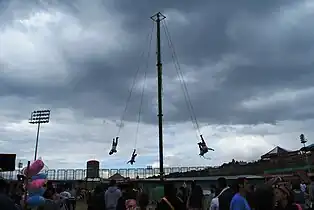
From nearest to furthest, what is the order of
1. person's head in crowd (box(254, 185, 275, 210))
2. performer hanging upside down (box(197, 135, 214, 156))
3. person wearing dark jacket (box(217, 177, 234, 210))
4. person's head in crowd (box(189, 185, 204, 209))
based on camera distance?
person's head in crowd (box(254, 185, 275, 210)), person wearing dark jacket (box(217, 177, 234, 210)), person's head in crowd (box(189, 185, 204, 209)), performer hanging upside down (box(197, 135, 214, 156))

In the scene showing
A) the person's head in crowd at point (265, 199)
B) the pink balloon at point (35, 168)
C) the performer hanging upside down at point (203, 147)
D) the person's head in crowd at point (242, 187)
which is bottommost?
the person's head in crowd at point (265, 199)

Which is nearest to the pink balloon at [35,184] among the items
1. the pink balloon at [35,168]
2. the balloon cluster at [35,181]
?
the balloon cluster at [35,181]

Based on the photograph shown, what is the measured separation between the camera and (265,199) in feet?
18.4

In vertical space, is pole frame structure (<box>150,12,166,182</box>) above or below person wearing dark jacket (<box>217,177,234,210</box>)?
above

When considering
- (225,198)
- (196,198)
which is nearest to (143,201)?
(225,198)

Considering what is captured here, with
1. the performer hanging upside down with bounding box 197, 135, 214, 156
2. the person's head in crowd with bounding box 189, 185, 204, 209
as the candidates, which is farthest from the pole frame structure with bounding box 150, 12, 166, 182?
the person's head in crowd with bounding box 189, 185, 204, 209

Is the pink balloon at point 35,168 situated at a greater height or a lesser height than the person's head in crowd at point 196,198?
greater

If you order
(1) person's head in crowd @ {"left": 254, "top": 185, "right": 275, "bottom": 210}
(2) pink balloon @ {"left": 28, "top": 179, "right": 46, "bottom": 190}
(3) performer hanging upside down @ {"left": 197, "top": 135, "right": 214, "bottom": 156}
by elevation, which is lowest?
(1) person's head in crowd @ {"left": 254, "top": 185, "right": 275, "bottom": 210}

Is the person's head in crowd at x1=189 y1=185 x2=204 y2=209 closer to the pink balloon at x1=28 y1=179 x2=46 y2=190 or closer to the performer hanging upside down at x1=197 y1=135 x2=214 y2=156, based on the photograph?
the pink balloon at x1=28 y1=179 x2=46 y2=190

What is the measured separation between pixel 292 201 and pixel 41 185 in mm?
7222

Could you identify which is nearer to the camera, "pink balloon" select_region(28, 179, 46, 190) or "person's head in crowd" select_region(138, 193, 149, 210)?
"person's head in crowd" select_region(138, 193, 149, 210)

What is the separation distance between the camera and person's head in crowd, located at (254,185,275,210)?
5.62 metres

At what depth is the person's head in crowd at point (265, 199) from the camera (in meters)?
5.62

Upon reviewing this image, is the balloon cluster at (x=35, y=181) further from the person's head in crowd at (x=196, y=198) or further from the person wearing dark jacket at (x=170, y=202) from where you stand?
the person's head in crowd at (x=196, y=198)
